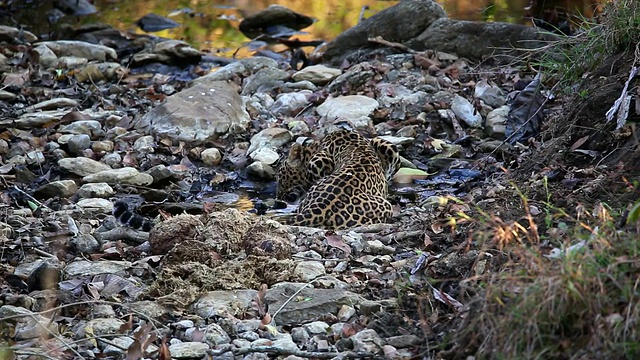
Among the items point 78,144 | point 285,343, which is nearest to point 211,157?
point 78,144

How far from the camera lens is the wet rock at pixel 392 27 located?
12.9 metres

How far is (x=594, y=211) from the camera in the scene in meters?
5.02

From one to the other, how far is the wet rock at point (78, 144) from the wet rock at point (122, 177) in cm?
81

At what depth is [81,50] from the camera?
1395 cm

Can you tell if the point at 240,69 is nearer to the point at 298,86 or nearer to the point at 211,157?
the point at 298,86

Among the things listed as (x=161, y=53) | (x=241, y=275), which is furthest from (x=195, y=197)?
(x=161, y=53)

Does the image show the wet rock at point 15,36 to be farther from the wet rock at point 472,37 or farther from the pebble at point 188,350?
the pebble at point 188,350

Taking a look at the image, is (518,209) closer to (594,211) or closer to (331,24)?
(594,211)

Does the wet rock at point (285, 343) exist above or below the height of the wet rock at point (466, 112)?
above

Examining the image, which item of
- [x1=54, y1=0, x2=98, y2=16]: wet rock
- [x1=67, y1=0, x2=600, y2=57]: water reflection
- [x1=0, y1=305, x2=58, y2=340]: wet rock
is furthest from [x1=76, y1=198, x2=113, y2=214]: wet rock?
[x1=54, y1=0, x2=98, y2=16]: wet rock

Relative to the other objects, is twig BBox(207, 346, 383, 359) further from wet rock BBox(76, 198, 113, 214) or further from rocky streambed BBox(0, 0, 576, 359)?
wet rock BBox(76, 198, 113, 214)

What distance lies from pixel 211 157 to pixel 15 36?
6.28 meters

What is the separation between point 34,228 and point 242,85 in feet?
18.7

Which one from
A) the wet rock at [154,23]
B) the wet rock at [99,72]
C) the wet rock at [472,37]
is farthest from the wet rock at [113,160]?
the wet rock at [154,23]
